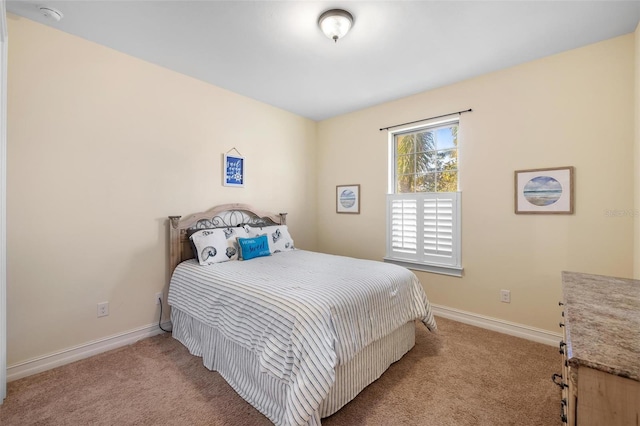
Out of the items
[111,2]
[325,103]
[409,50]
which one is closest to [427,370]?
[409,50]

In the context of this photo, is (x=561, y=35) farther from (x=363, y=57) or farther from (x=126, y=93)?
(x=126, y=93)

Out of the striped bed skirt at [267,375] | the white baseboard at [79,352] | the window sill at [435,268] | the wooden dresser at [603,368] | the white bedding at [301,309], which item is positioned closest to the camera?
the wooden dresser at [603,368]

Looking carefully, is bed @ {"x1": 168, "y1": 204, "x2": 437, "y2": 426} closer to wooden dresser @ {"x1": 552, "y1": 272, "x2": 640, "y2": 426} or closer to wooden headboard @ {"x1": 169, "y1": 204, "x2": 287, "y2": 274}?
wooden headboard @ {"x1": 169, "y1": 204, "x2": 287, "y2": 274}

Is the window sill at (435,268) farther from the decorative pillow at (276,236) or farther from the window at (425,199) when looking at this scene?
the decorative pillow at (276,236)

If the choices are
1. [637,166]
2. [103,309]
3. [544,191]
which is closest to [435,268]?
[544,191]

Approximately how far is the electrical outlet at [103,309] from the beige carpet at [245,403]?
0.34 m

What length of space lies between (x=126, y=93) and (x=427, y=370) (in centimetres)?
354

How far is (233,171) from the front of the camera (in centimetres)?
340

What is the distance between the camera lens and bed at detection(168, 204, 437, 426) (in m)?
1.51

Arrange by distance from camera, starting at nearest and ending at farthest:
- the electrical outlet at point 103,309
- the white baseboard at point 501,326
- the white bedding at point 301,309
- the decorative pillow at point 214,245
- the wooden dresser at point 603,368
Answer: the wooden dresser at point 603,368 < the white bedding at point 301,309 < the electrical outlet at point 103,309 < the white baseboard at point 501,326 < the decorative pillow at point 214,245

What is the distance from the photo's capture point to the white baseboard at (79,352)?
205cm

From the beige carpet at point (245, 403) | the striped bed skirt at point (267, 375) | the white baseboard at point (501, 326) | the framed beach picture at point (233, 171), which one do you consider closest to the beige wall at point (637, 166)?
the white baseboard at point (501, 326)

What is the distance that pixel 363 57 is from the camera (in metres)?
2.58

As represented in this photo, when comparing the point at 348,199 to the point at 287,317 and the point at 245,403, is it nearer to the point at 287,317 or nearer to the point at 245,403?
the point at 287,317
